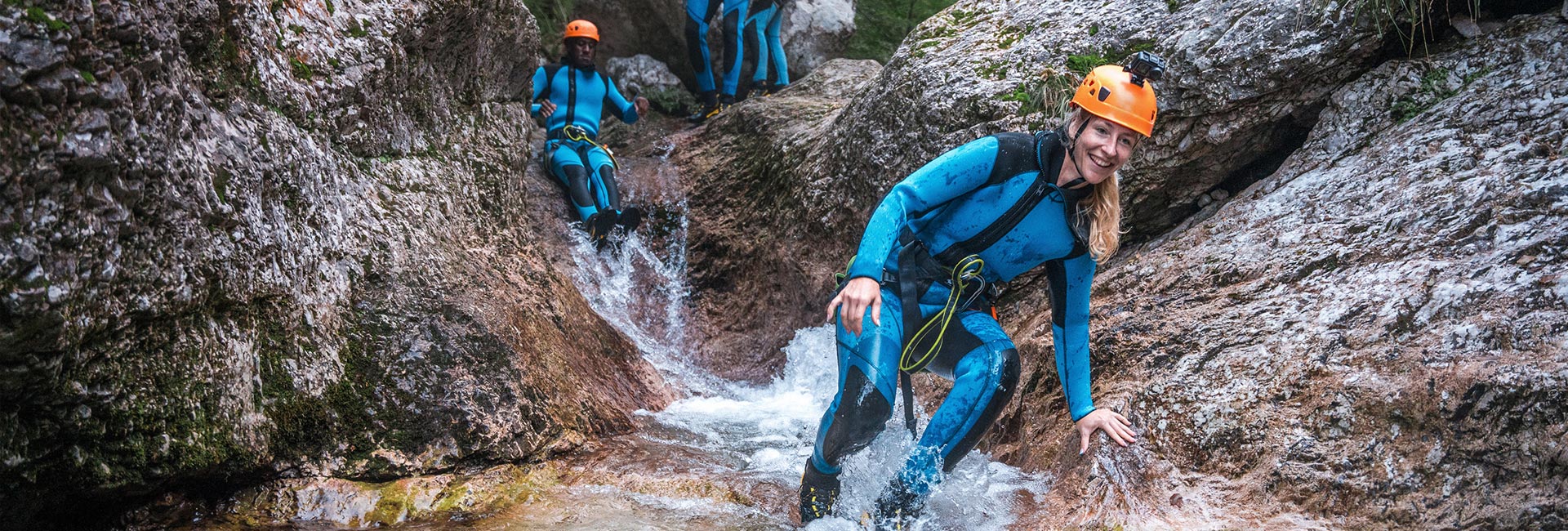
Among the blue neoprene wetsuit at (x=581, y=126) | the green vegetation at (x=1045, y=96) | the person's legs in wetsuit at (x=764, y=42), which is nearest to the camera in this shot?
the green vegetation at (x=1045, y=96)

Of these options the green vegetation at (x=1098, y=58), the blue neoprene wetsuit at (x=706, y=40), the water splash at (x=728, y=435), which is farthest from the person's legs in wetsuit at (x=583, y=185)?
the green vegetation at (x=1098, y=58)

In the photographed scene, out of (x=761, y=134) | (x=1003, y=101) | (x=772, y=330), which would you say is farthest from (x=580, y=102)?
(x=1003, y=101)

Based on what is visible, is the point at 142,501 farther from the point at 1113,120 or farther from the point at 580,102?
the point at 580,102

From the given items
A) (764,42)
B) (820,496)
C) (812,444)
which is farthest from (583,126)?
(820,496)

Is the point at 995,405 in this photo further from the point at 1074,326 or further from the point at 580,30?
the point at 580,30

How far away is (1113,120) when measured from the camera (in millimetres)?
3168

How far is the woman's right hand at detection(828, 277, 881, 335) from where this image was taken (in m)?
2.94

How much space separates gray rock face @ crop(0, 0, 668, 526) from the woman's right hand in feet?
5.34

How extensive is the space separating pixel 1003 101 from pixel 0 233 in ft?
15.5

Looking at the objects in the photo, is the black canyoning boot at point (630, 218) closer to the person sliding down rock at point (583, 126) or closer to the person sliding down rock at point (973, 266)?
the person sliding down rock at point (583, 126)

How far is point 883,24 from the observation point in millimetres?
13336

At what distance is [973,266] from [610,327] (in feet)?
10.6

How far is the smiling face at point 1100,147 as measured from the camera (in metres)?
3.20

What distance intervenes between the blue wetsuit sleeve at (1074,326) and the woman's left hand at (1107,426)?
0.10 ft
